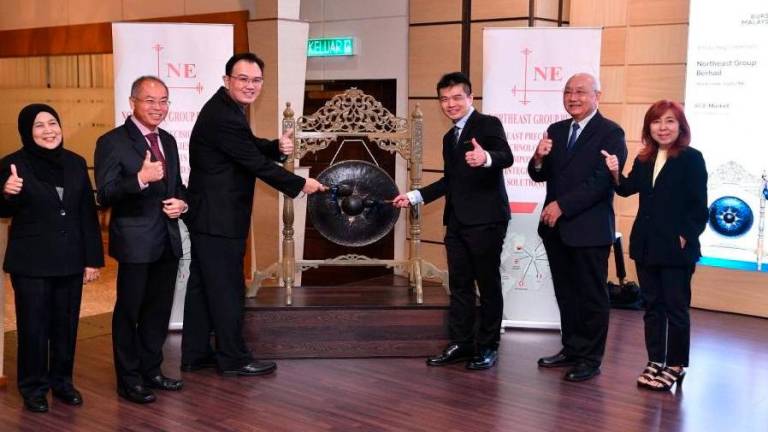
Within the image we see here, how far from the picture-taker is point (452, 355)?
4.44 meters

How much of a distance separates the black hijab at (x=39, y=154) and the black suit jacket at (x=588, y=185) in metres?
2.24

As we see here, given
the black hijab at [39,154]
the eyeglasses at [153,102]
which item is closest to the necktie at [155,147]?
the eyeglasses at [153,102]

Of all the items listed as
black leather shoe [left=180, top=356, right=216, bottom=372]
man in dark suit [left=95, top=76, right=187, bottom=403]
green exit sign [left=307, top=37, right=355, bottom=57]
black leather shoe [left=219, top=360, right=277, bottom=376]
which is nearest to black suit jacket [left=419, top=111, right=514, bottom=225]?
black leather shoe [left=219, top=360, right=277, bottom=376]

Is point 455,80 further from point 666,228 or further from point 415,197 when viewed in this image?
point 666,228

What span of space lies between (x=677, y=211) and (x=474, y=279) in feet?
3.40

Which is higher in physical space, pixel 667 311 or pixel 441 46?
pixel 441 46

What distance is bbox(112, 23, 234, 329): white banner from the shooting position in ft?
16.4

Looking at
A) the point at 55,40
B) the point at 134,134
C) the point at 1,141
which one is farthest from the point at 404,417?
the point at 1,141

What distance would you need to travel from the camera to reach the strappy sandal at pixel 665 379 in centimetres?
404

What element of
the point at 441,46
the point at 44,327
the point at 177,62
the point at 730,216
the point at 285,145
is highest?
the point at 441,46

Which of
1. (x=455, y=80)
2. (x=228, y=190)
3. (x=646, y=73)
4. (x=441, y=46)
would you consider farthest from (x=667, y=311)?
(x=441, y=46)

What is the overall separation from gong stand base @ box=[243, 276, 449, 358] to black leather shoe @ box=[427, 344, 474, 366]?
0.12 m

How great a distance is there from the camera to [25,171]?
351 centimetres

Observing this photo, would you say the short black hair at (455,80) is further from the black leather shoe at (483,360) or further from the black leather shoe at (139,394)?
the black leather shoe at (139,394)
